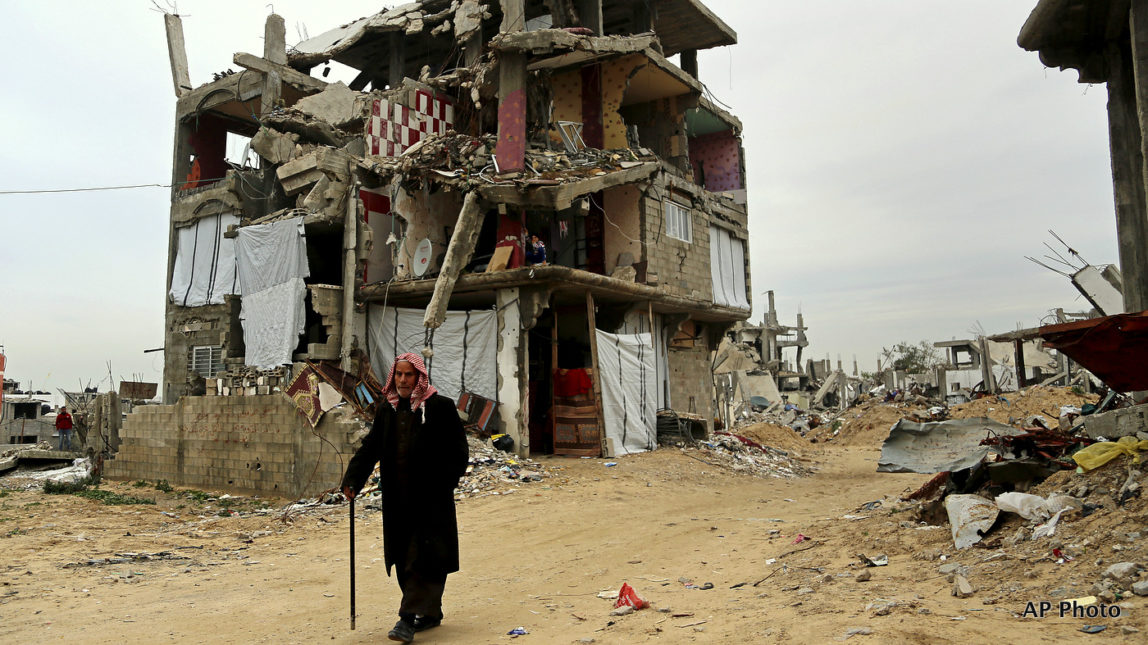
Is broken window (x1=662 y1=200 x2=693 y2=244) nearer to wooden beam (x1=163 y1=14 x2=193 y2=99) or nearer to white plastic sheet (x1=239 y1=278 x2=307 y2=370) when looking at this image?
white plastic sheet (x1=239 y1=278 x2=307 y2=370)

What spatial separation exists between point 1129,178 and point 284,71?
19394 millimetres

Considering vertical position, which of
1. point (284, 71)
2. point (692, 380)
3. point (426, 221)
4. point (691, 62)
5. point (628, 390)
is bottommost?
point (628, 390)

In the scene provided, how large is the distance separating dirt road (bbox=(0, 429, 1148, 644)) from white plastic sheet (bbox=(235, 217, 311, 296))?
5.64 m

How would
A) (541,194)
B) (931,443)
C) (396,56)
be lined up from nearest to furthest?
1. (931,443)
2. (541,194)
3. (396,56)

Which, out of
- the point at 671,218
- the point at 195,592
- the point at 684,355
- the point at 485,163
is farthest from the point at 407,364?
the point at 684,355

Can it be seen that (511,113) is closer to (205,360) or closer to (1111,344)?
(205,360)

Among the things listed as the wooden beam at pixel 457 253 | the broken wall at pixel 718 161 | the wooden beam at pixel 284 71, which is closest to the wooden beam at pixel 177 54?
the wooden beam at pixel 284 71

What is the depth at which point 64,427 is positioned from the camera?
2355cm

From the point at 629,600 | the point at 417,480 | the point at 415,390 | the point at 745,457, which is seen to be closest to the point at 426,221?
the point at 745,457

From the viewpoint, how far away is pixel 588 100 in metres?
17.4

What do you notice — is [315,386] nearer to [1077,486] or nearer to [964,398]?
[1077,486]

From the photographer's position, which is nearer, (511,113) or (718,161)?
(511,113)

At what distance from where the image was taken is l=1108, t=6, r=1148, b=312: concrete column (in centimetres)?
720

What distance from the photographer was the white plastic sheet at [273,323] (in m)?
15.3
